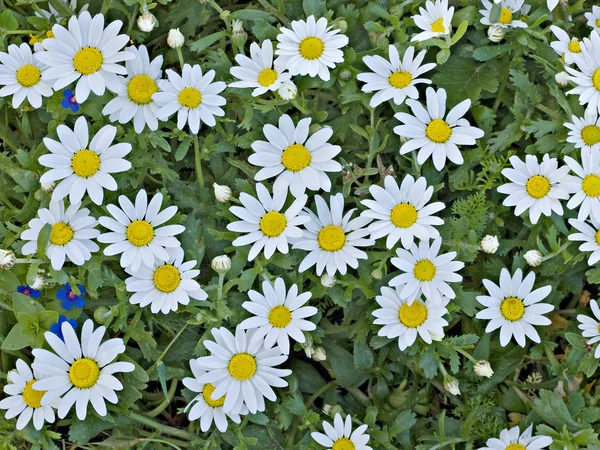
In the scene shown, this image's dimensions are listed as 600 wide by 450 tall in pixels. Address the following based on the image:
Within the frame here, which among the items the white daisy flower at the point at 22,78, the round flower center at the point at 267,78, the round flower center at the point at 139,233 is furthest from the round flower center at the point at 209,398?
the white daisy flower at the point at 22,78

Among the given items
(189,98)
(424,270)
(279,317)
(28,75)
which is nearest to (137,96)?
(189,98)

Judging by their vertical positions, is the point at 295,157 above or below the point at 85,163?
above

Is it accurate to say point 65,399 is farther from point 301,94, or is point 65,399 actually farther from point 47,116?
point 301,94

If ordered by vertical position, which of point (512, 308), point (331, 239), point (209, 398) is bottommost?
point (209, 398)

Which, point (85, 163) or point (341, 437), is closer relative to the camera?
point (85, 163)

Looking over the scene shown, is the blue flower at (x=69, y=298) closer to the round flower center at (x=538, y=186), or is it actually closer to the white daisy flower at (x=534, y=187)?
the white daisy flower at (x=534, y=187)

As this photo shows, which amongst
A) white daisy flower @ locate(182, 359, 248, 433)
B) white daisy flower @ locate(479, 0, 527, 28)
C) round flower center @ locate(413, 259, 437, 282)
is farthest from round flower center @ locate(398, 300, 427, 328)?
white daisy flower @ locate(479, 0, 527, 28)

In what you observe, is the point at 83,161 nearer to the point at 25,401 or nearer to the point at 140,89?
the point at 140,89

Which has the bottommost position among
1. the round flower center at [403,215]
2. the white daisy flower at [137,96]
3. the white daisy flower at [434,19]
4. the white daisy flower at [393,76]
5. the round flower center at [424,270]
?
the round flower center at [424,270]
